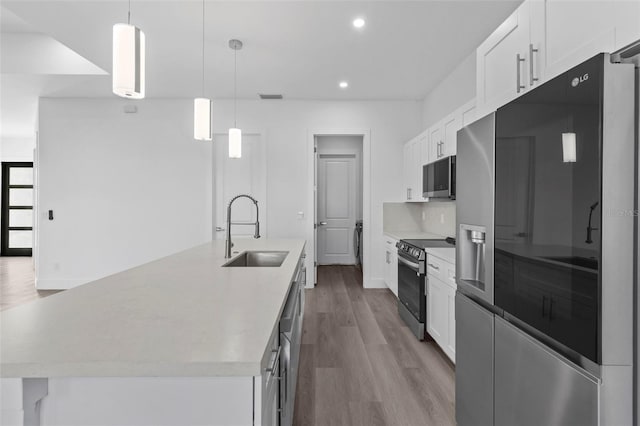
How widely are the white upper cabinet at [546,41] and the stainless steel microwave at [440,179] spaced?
1190 millimetres

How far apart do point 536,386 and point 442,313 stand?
155cm

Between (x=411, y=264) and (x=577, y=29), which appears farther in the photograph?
(x=411, y=264)

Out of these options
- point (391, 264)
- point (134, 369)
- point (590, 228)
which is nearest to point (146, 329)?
point (134, 369)

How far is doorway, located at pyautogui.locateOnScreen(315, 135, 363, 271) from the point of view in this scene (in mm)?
7129

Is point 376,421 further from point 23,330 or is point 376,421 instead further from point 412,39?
point 412,39

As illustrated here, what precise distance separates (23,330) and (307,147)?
174 inches

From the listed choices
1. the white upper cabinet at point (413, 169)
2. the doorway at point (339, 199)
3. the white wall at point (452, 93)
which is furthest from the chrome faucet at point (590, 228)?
the doorway at point (339, 199)

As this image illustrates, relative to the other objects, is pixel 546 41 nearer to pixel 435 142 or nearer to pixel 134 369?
pixel 134 369

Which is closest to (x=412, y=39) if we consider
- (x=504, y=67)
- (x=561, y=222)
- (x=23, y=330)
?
(x=504, y=67)

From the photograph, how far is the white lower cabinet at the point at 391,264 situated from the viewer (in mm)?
4328

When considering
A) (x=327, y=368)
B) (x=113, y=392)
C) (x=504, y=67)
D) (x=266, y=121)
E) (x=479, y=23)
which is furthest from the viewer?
(x=266, y=121)

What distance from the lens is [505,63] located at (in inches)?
65.2

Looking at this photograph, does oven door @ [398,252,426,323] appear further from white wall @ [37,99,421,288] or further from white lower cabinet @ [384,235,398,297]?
white wall @ [37,99,421,288]

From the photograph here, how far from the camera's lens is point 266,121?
511 centimetres
